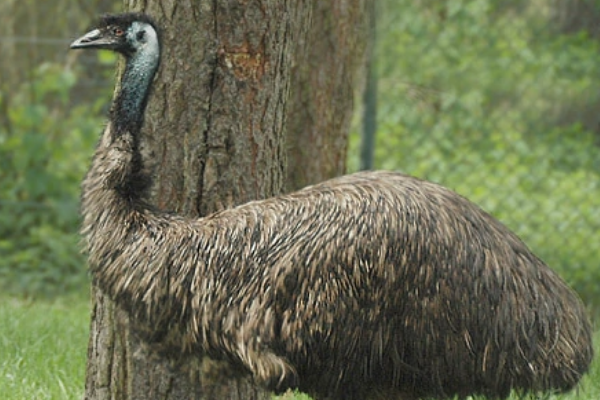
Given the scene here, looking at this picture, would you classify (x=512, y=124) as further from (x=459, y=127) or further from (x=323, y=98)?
(x=323, y=98)

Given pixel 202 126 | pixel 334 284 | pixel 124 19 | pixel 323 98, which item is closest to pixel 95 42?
pixel 124 19

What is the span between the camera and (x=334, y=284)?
3.76m

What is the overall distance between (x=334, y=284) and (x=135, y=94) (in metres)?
0.96

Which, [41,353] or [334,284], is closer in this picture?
[334,284]

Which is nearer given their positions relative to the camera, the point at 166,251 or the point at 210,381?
the point at 166,251

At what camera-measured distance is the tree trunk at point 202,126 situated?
4.34 metres

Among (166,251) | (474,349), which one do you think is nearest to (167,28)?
(166,251)

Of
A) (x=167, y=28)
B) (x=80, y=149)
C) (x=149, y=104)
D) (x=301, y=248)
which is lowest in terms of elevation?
(x=80, y=149)

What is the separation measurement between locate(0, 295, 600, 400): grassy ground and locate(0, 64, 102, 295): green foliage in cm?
260

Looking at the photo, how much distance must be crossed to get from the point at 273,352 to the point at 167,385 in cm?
77

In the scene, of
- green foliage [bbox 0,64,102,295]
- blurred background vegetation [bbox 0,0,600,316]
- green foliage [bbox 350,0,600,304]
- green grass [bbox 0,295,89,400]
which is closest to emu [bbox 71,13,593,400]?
green grass [bbox 0,295,89,400]

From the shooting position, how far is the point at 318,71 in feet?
21.7

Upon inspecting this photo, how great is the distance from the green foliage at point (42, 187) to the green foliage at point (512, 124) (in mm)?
2657

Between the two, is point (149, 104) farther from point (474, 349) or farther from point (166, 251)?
point (474, 349)
